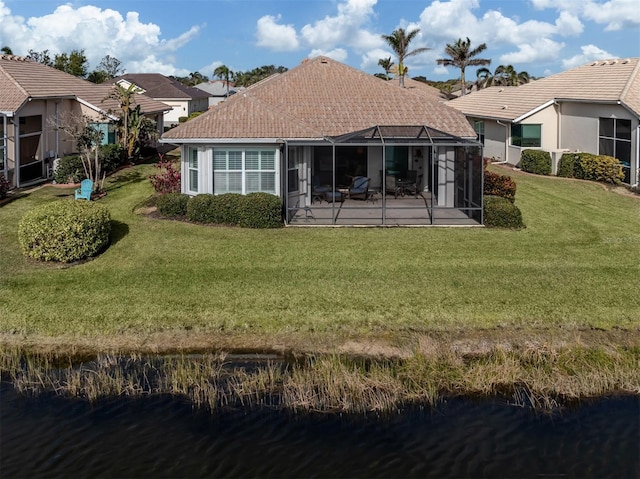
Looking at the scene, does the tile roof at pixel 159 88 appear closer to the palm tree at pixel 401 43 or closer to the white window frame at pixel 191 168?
the palm tree at pixel 401 43

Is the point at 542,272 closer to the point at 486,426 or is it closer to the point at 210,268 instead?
the point at 486,426

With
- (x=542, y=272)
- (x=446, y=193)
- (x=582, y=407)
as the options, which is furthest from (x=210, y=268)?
(x=446, y=193)

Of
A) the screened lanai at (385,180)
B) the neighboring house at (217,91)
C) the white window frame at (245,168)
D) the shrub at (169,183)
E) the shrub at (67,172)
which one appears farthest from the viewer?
the neighboring house at (217,91)

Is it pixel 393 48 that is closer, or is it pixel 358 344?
pixel 358 344

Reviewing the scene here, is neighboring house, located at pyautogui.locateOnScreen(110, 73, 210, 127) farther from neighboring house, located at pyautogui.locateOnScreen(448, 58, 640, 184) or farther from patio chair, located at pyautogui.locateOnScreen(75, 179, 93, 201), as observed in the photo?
patio chair, located at pyautogui.locateOnScreen(75, 179, 93, 201)

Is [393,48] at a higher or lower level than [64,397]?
higher

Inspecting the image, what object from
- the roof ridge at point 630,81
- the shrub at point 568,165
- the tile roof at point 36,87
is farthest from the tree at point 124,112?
the roof ridge at point 630,81

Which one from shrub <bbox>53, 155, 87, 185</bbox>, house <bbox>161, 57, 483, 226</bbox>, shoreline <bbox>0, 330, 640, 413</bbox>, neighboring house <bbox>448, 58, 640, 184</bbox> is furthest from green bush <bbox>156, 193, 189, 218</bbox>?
neighboring house <bbox>448, 58, 640, 184</bbox>
